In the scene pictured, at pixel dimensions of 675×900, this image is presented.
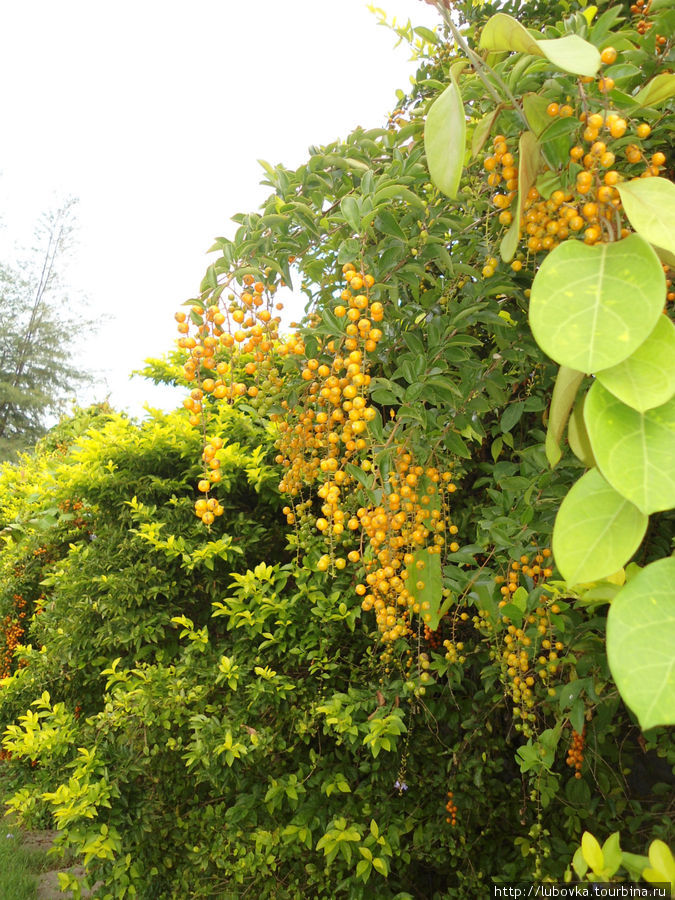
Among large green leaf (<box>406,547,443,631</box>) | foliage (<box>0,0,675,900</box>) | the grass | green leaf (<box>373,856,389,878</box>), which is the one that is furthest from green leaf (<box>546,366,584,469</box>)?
the grass

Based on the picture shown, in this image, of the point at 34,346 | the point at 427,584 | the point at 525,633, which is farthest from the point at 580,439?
the point at 34,346

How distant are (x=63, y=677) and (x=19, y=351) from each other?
1670 cm

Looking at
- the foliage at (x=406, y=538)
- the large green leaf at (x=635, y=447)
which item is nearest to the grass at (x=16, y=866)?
the foliage at (x=406, y=538)

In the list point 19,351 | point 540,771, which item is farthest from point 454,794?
point 19,351

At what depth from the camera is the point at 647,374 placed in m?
0.52

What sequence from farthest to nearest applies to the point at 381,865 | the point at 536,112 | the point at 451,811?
the point at 451,811
the point at 381,865
the point at 536,112

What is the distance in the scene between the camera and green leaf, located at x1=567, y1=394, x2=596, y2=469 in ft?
2.40

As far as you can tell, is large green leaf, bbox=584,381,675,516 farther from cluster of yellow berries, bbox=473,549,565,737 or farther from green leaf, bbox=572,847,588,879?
cluster of yellow berries, bbox=473,549,565,737

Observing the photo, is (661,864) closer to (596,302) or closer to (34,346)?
(596,302)

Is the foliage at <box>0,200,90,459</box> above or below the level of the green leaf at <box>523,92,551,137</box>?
above

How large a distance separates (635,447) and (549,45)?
0.39m

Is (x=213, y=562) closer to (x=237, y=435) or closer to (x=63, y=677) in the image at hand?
(x=237, y=435)

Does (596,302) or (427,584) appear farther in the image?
(427,584)

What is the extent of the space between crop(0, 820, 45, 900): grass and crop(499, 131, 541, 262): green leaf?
328 cm
